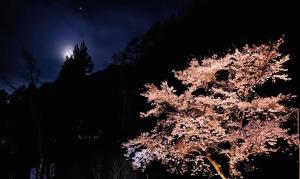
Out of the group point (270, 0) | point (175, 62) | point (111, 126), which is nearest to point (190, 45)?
point (175, 62)

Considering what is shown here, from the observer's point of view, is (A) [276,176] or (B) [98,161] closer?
(A) [276,176]

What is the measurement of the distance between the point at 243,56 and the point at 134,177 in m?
9.47

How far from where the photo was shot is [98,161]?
21078mm

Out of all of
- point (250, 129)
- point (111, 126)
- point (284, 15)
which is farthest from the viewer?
A: point (111, 126)

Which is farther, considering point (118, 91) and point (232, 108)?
point (118, 91)

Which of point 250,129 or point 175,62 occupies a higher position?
point 175,62

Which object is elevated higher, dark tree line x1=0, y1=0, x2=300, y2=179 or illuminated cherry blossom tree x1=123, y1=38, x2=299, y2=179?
dark tree line x1=0, y1=0, x2=300, y2=179

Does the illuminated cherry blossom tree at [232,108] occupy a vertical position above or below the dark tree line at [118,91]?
below

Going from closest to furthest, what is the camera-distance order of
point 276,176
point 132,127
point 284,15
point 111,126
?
point 276,176 → point 284,15 → point 132,127 → point 111,126

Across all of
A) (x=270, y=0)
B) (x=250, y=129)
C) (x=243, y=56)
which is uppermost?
(x=270, y=0)

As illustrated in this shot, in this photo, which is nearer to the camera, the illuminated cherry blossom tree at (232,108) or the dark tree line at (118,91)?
the illuminated cherry blossom tree at (232,108)

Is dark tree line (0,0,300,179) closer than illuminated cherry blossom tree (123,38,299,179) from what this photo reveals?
No

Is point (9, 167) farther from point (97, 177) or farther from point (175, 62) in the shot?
point (175, 62)

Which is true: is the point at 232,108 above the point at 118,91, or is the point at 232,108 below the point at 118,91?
below
